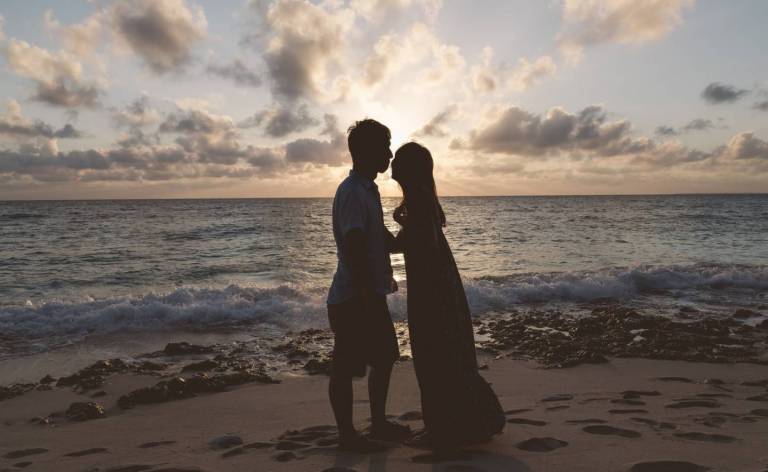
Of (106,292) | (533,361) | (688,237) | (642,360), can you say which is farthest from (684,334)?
(688,237)

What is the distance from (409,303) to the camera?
11.5 feet

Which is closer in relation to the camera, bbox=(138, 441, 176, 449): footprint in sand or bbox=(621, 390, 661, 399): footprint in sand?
bbox=(138, 441, 176, 449): footprint in sand

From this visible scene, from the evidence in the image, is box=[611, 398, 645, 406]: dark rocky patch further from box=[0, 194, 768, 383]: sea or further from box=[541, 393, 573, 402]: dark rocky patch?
box=[0, 194, 768, 383]: sea

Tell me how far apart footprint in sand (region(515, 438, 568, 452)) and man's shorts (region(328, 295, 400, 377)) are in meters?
1.07

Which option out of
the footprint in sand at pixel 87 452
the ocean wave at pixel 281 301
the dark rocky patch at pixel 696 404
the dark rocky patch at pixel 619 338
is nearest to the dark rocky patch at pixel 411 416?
the dark rocky patch at pixel 696 404

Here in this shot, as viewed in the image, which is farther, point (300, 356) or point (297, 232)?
point (297, 232)

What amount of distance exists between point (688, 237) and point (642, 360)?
25616 mm

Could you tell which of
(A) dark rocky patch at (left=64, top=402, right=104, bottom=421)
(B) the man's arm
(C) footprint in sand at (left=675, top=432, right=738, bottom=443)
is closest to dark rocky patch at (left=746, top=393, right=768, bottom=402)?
(C) footprint in sand at (left=675, top=432, right=738, bottom=443)

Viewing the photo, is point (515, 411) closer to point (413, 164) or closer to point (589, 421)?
point (589, 421)

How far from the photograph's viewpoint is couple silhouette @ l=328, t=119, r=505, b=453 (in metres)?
3.28

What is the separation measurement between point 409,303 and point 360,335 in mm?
409

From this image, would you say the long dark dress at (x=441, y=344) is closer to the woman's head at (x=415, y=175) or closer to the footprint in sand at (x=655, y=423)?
Result: the woman's head at (x=415, y=175)

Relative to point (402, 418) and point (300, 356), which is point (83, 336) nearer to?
point (300, 356)

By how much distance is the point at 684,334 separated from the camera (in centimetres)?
761
